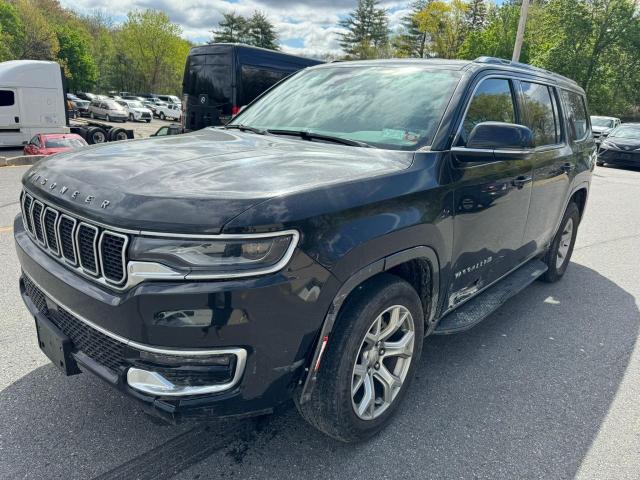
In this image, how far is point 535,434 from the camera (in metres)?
2.72

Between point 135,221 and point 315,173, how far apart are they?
0.82 m

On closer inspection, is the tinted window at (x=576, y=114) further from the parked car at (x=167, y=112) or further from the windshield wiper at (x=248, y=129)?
the parked car at (x=167, y=112)

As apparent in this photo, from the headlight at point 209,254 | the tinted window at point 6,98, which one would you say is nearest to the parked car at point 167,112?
the tinted window at point 6,98

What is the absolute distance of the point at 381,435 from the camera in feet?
8.68

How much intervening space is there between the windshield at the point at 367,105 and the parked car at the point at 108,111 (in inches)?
1399

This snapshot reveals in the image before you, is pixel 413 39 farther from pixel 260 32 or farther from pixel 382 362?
pixel 382 362

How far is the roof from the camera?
1719cm

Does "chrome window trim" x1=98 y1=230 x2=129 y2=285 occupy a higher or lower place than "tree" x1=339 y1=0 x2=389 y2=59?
lower

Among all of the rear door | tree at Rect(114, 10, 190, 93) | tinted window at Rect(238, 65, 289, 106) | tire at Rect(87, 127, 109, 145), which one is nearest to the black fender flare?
the rear door

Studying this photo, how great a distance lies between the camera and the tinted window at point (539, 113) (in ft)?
12.4

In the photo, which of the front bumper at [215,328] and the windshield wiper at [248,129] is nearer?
the front bumper at [215,328]

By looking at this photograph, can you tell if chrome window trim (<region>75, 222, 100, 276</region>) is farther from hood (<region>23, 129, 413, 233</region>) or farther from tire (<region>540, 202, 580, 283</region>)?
tire (<region>540, 202, 580, 283</region>)

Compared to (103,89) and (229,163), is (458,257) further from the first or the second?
(103,89)

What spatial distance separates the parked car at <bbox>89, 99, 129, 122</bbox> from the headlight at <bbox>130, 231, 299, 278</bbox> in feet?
123
